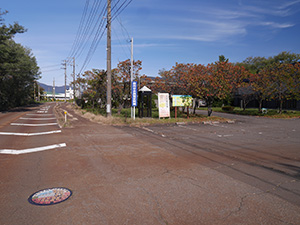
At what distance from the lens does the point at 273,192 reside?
4320 mm

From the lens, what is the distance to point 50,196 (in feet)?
13.3

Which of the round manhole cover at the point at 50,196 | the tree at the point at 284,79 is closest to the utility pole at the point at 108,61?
the round manhole cover at the point at 50,196

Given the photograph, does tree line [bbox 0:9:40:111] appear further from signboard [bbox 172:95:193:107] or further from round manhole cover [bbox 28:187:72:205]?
round manhole cover [bbox 28:187:72:205]

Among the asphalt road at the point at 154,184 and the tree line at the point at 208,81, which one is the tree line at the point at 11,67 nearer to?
the tree line at the point at 208,81

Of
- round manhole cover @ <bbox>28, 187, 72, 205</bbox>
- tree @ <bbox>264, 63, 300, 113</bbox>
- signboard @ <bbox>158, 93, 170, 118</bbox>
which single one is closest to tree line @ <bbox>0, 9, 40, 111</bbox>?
signboard @ <bbox>158, 93, 170, 118</bbox>

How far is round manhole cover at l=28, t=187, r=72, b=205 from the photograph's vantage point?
3844 millimetres

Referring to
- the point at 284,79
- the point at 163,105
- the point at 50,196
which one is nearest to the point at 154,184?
the point at 50,196

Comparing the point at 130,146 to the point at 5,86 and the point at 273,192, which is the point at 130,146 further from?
the point at 5,86

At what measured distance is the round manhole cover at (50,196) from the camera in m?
3.84

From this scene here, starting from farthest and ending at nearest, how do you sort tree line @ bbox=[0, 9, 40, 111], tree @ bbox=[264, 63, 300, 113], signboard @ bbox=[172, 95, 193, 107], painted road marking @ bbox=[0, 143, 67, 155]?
1. tree line @ bbox=[0, 9, 40, 111]
2. tree @ bbox=[264, 63, 300, 113]
3. signboard @ bbox=[172, 95, 193, 107]
4. painted road marking @ bbox=[0, 143, 67, 155]

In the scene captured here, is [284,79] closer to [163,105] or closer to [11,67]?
[163,105]

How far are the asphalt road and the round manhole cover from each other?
4.7 inches

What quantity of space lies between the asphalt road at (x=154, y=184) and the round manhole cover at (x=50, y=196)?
119mm

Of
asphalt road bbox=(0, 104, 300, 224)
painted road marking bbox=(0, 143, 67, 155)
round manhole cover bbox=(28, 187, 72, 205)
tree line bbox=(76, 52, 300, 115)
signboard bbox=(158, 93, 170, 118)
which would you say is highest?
tree line bbox=(76, 52, 300, 115)
